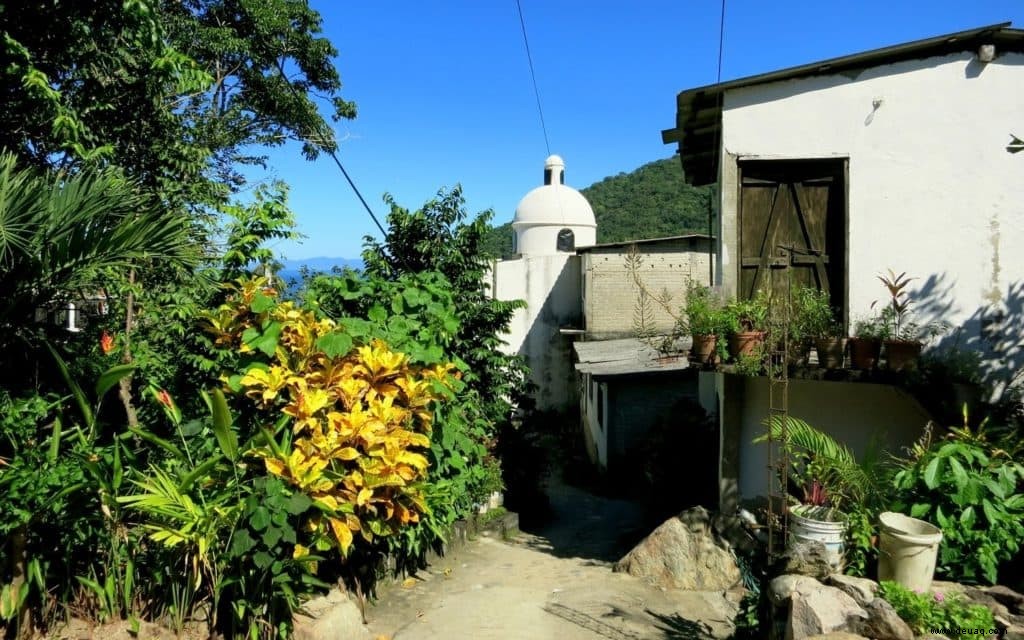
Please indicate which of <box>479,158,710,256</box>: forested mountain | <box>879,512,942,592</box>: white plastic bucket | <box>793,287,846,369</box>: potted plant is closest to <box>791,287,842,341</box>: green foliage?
<box>793,287,846,369</box>: potted plant

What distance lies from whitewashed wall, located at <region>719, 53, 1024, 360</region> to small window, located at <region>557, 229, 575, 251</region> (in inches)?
773

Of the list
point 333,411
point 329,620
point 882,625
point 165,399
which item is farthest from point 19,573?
point 882,625

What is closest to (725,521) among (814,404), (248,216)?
(814,404)

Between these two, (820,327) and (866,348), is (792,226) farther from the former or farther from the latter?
(866,348)

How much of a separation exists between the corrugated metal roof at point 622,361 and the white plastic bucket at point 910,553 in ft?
18.1

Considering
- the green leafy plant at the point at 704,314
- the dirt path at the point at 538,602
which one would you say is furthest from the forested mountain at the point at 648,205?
the green leafy plant at the point at 704,314

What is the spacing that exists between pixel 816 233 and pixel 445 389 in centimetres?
471

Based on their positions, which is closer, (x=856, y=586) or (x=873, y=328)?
(x=856, y=586)

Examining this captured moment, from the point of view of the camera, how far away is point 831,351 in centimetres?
696

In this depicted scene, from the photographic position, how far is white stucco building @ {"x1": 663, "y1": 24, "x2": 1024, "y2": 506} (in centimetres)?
724

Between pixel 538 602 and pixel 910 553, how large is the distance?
350 centimetres

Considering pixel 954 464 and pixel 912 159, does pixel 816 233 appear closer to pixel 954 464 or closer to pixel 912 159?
pixel 912 159

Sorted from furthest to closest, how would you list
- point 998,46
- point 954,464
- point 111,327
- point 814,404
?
point 814,404, point 998,46, point 111,327, point 954,464

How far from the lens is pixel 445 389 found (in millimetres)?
6441
